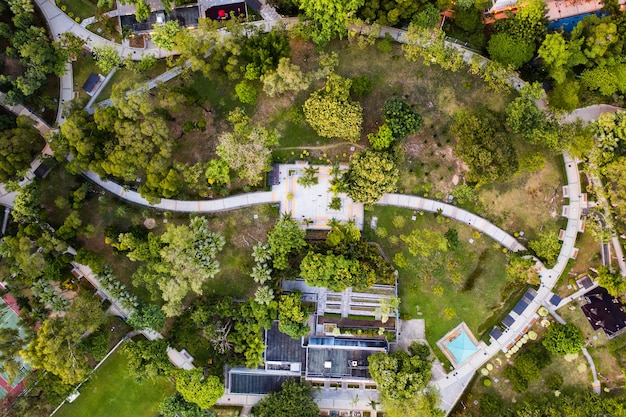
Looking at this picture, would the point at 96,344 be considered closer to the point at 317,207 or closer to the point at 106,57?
the point at 317,207

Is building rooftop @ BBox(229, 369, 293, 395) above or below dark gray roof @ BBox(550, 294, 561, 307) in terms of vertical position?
below

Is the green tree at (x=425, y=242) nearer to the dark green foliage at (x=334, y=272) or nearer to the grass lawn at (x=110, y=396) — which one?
the dark green foliage at (x=334, y=272)

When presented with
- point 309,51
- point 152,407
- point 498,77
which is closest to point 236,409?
point 152,407

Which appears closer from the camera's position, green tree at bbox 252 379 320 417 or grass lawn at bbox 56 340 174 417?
green tree at bbox 252 379 320 417

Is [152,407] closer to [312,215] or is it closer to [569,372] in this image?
[312,215]

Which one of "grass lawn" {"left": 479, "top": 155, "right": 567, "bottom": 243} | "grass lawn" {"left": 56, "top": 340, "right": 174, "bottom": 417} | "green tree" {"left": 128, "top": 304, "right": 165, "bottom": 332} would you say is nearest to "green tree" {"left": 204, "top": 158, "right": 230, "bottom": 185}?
"green tree" {"left": 128, "top": 304, "right": 165, "bottom": 332}

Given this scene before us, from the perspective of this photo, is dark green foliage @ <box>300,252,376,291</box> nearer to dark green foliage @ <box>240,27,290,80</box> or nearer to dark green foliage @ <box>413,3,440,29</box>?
dark green foliage @ <box>240,27,290,80</box>
